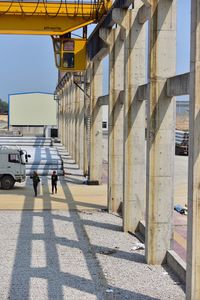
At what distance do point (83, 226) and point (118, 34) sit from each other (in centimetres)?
732

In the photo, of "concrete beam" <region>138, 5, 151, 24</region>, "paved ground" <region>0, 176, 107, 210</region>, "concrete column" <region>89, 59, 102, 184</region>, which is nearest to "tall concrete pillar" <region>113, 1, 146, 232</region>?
"concrete beam" <region>138, 5, 151, 24</region>

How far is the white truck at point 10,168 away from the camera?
1079 inches

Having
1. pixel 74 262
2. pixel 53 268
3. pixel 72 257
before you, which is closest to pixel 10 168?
pixel 72 257

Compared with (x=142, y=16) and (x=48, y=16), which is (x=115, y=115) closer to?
(x=48, y=16)

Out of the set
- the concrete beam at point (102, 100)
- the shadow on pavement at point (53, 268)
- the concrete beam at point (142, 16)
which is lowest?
the shadow on pavement at point (53, 268)

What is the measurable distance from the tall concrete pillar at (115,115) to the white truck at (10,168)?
7445 mm

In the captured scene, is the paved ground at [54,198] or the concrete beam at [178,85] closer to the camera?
the concrete beam at [178,85]

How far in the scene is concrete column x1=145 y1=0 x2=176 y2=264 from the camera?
13516 millimetres

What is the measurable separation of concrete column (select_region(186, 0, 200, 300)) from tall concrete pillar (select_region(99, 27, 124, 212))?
35.1 ft

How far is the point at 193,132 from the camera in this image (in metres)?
10.1

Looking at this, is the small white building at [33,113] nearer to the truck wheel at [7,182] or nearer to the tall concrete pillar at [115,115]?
the truck wheel at [7,182]

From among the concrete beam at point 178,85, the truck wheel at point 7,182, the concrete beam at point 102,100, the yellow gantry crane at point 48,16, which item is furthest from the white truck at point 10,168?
the concrete beam at point 178,85

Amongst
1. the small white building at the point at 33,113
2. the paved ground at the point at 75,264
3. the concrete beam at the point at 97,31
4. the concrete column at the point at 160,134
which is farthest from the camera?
the small white building at the point at 33,113

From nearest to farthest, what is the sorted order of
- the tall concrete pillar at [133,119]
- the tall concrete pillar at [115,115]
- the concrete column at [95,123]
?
the tall concrete pillar at [133,119] → the tall concrete pillar at [115,115] → the concrete column at [95,123]
